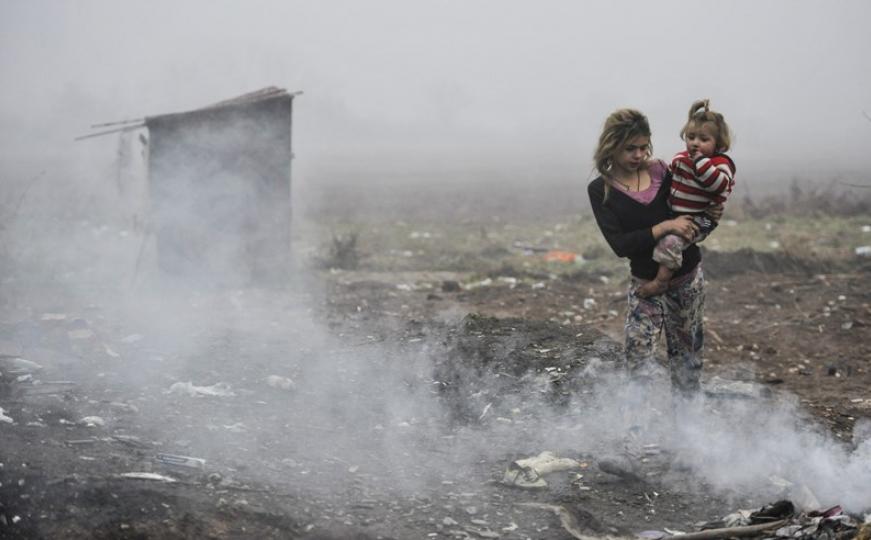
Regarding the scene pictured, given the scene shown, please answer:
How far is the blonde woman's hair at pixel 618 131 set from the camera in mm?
3613

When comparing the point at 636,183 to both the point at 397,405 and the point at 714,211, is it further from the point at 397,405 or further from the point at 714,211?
the point at 397,405

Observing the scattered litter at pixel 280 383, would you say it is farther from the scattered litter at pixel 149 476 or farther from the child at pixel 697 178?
the child at pixel 697 178

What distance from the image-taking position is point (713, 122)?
350cm

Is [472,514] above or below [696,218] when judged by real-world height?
below

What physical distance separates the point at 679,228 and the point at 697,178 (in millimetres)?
227

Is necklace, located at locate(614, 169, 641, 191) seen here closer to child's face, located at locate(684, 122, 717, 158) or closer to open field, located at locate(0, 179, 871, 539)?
child's face, located at locate(684, 122, 717, 158)

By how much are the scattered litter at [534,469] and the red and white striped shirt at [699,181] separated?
1366 millimetres

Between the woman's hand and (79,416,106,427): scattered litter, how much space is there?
2.89 meters

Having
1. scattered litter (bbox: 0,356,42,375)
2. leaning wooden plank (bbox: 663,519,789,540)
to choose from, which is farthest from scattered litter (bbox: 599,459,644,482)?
scattered litter (bbox: 0,356,42,375)

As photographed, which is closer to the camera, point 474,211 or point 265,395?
Result: point 265,395

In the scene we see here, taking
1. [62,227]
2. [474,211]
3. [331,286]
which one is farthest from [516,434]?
[474,211]

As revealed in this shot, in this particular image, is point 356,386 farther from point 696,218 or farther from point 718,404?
point 696,218

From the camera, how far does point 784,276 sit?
8961 millimetres

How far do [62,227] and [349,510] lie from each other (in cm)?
816
